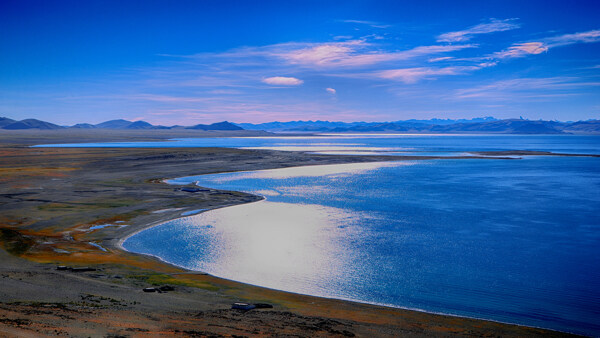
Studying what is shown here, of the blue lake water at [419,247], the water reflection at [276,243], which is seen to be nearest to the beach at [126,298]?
the blue lake water at [419,247]

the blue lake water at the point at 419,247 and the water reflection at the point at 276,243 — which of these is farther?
the water reflection at the point at 276,243

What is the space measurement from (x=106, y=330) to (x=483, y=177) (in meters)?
61.4

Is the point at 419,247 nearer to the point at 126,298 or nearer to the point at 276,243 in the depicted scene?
the point at 276,243

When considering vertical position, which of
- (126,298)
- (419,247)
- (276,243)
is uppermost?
(126,298)

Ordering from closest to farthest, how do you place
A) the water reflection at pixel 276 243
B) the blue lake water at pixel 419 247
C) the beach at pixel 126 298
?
the beach at pixel 126 298
the blue lake water at pixel 419 247
the water reflection at pixel 276 243

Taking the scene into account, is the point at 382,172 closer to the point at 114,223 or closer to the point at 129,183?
the point at 129,183

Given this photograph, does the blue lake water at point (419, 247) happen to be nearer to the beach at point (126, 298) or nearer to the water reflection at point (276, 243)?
the water reflection at point (276, 243)

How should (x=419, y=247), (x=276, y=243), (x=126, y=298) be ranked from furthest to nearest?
(x=276, y=243) < (x=419, y=247) < (x=126, y=298)

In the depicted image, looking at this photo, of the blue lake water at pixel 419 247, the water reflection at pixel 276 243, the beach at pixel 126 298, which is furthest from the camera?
the water reflection at pixel 276 243

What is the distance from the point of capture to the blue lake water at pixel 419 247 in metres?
18.1

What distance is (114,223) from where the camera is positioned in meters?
31.5

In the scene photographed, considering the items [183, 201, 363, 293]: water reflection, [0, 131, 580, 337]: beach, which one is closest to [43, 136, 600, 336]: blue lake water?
[183, 201, 363, 293]: water reflection

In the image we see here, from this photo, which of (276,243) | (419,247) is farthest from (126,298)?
(419,247)

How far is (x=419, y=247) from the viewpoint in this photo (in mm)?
26062
